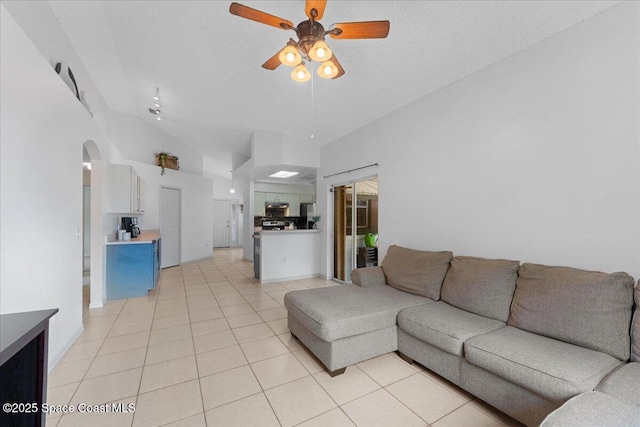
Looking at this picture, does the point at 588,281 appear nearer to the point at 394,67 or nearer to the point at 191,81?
the point at 394,67

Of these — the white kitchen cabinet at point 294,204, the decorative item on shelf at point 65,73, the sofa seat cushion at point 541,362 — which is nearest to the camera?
the sofa seat cushion at point 541,362

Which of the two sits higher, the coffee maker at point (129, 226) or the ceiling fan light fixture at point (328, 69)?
the ceiling fan light fixture at point (328, 69)

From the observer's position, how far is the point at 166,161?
250 inches

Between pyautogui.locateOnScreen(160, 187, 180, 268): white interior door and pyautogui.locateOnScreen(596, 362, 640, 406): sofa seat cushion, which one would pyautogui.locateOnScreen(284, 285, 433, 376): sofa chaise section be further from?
pyautogui.locateOnScreen(160, 187, 180, 268): white interior door

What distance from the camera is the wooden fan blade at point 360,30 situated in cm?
168

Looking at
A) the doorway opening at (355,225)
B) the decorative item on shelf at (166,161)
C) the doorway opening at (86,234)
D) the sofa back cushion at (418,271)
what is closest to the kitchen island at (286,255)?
the doorway opening at (355,225)

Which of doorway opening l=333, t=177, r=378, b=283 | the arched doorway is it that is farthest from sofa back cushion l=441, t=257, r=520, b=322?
the arched doorway

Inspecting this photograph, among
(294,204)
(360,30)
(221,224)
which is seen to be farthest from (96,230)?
(221,224)

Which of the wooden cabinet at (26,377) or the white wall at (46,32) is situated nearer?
the wooden cabinet at (26,377)

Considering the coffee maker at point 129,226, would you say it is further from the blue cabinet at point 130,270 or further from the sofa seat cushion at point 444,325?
the sofa seat cushion at point 444,325

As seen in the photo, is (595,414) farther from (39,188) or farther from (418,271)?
(39,188)

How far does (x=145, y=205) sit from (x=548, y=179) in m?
7.14

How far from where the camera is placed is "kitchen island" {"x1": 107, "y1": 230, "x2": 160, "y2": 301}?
3.99 meters

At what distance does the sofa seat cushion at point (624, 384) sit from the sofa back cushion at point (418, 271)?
4.06 feet
